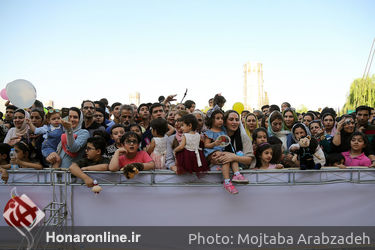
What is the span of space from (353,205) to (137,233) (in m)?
2.53

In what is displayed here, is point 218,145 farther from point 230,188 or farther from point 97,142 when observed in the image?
point 97,142

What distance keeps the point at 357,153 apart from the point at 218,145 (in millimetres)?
1963

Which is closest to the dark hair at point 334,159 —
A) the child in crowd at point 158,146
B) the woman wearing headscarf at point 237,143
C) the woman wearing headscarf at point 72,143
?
the woman wearing headscarf at point 237,143

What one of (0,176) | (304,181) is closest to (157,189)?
(304,181)

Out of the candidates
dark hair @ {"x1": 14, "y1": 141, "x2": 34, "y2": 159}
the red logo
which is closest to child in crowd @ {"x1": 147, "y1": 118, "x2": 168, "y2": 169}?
the red logo

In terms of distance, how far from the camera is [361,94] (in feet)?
67.1

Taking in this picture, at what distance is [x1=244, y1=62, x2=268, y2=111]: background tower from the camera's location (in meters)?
31.7

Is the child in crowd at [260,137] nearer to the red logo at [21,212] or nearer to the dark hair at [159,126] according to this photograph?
the dark hair at [159,126]

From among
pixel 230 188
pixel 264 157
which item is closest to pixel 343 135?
pixel 264 157

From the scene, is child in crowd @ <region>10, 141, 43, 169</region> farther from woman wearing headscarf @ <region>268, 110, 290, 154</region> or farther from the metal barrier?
woman wearing headscarf @ <region>268, 110, 290, 154</region>

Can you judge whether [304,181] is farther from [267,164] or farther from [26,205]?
[26,205]

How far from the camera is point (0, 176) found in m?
3.23

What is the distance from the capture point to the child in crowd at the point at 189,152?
3.02m

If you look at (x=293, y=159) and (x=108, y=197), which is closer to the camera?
(x=108, y=197)
